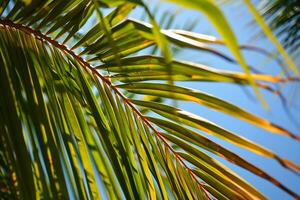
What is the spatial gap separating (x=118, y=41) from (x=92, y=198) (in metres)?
0.31

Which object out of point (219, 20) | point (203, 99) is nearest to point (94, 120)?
point (203, 99)

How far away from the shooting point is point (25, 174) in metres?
0.64

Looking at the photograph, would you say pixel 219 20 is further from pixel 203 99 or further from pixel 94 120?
pixel 94 120

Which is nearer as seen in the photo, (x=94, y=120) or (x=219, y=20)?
(x=219, y=20)

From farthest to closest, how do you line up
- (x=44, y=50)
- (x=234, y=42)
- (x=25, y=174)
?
1. (x=44, y=50)
2. (x=25, y=174)
3. (x=234, y=42)

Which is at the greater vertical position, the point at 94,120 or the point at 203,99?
the point at 94,120

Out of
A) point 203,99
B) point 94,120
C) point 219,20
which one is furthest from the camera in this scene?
point 94,120

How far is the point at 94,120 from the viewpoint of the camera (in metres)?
0.75

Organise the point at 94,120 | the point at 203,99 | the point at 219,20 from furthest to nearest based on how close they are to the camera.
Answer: the point at 94,120
the point at 203,99
the point at 219,20

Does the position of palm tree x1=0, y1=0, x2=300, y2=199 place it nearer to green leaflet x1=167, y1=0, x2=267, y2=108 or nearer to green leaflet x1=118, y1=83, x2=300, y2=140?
green leaflet x1=118, y1=83, x2=300, y2=140

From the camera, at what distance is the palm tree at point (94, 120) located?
66 cm

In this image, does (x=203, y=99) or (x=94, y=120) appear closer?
(x=203, y=99)

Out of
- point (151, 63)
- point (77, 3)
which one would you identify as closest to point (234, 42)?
point (151, 63)

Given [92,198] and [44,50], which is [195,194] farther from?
[44,50]
